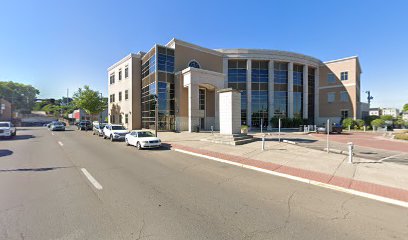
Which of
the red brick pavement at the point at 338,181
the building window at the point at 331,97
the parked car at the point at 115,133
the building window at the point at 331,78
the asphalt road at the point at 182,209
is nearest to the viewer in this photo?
the asphalt road at the point at 182,209

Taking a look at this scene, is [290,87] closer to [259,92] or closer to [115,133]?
[259,92]

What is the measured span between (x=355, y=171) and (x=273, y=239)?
258 inches

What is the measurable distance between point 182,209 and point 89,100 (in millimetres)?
45010

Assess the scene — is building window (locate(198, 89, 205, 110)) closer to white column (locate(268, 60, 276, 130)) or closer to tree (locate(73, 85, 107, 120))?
white column (locate(268, 60, 276, 130))

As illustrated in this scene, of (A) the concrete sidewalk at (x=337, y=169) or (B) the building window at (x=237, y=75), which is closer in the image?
(A) the concrete sidewalk at (x=337, y=169)

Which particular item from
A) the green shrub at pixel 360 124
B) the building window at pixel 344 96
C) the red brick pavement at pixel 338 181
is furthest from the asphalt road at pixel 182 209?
the building window at pixel 344 96

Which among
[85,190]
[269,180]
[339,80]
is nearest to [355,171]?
[269,180]

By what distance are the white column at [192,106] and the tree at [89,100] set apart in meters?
26.4

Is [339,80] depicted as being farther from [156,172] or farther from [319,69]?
[156,172]

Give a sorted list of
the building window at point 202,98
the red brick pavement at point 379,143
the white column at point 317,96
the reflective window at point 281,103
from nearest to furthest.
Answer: the red brick pavement at point 379,143, the building window at point 202,98, the reflective window at point 281,103, the white column at point 317,96

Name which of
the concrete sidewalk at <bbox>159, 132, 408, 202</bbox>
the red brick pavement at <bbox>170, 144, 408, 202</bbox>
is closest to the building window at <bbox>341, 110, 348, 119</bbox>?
the concrete sidewalk at <bbox>159, 132, 408, 202</bbox>

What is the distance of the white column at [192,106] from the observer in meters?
27.3

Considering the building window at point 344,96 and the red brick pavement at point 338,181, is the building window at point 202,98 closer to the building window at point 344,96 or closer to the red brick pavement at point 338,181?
the red brick pavement at point 338,181

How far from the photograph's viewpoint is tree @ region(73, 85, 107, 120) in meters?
42.7
